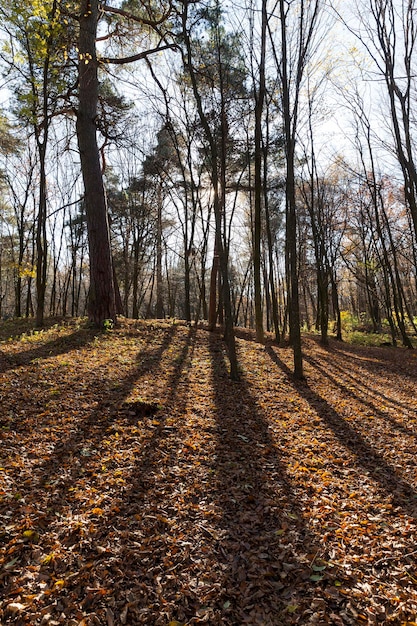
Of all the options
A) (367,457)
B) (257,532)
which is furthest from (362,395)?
(257,532)

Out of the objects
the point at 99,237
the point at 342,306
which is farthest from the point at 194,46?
the point at 342,306

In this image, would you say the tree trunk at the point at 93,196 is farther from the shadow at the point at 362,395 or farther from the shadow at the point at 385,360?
the shadow at the point at 385,360

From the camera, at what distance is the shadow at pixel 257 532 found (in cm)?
222

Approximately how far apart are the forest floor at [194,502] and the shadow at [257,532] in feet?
0.04

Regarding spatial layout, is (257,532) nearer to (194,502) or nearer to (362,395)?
(194,502)

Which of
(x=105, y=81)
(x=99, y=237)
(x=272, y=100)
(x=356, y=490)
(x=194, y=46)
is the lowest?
(x=356, y=490)

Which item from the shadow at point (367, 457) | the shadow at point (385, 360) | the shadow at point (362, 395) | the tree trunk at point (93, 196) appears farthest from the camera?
the shadow at point (385, 360)

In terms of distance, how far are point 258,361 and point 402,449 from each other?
4.31 m

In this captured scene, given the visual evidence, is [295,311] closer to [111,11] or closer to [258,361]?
[258,361]

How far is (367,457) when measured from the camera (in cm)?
432

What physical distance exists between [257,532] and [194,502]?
63cm

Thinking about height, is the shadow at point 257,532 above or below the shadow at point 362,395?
below

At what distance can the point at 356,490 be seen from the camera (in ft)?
11.6

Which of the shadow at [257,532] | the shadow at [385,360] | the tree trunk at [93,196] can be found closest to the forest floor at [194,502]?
the shadow at [257,532]
